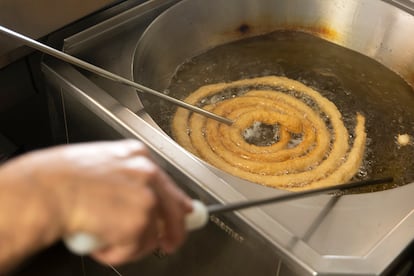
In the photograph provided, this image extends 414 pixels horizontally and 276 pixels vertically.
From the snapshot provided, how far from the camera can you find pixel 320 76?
100cm

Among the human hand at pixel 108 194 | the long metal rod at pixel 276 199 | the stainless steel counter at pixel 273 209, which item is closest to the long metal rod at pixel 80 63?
the stainless steel counter at pixel 273 209

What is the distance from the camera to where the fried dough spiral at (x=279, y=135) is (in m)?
0.80

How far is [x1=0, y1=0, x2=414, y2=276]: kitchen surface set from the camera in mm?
637

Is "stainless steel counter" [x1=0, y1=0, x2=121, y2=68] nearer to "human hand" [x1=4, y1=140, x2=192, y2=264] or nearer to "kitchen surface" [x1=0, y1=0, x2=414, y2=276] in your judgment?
"kitchen surface" [x1=0, y1=0, x2=414, y2=276]

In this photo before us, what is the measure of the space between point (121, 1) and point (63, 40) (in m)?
0.14

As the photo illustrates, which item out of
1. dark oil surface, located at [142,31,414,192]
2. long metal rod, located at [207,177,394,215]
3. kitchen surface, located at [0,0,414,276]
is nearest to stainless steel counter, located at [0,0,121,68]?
kitchen surface, located at [0,0,414,276]

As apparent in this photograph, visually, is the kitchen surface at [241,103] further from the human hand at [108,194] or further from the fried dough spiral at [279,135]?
the human hand at [108,194]

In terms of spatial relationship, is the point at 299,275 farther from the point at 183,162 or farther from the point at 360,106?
the point at 360,106

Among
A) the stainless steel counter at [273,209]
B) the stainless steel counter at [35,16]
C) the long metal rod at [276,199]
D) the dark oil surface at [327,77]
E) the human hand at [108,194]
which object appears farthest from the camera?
the dark oil surface at [327,77]

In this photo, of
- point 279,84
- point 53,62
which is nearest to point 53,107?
point 53,62

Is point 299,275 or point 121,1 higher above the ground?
point 121,1

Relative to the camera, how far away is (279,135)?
34.6 inches

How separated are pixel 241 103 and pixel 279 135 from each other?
0.29 ft

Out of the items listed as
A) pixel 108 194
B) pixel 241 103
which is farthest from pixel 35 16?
pixel 108 194
